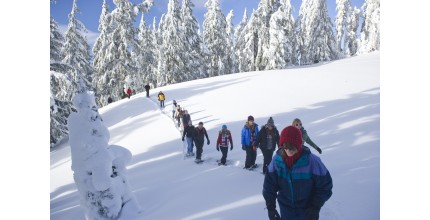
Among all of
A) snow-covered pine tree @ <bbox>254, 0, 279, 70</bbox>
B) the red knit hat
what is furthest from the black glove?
snow-covered pine tree @ <bbox>254, 0, 279, 70</bbox>

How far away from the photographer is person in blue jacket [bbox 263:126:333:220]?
337 cm

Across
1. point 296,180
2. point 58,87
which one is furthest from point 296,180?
point 58,87

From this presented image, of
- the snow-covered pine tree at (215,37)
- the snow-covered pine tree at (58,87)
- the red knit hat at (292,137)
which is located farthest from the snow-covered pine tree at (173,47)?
the red knit hat at (292,137)

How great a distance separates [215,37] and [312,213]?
44.9 m

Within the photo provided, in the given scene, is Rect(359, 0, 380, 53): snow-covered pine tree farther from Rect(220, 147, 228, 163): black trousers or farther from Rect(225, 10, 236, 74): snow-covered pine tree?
Rect(220, 147, 228, 163): black trousers

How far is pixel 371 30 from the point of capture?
4359 cm

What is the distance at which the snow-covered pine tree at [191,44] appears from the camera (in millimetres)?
41000

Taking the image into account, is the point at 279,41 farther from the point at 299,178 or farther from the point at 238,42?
the point at 299,178

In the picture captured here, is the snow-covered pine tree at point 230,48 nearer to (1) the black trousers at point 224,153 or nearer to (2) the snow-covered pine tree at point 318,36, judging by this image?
(2) the snow-covered pine tree at point 318,36

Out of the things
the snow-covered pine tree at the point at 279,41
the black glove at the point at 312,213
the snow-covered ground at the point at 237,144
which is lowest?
the snow-covered ground at the point at 237,144

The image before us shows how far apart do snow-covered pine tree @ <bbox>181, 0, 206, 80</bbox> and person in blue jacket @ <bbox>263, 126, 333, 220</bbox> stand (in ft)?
124

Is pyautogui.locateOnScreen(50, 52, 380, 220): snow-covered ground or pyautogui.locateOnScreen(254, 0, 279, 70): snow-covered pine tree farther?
pyautogui.locateOnScreen(254, 0, 279, 70): snow-covered pine tree
